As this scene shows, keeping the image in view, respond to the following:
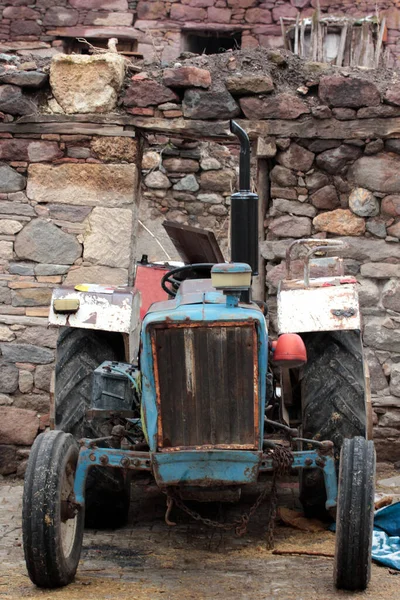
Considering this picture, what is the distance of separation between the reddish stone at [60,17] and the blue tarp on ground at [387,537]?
11535 millimetres

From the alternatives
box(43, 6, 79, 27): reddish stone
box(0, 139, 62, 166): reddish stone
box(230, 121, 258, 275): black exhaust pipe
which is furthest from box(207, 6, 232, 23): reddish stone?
box(230, 121, 258, 275): black exhaust pipe

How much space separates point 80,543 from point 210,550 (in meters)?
0.74

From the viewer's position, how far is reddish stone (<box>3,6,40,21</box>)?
50.3 feet

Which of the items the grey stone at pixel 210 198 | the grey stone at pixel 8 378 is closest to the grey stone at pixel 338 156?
the grey stone at pixel 8 378

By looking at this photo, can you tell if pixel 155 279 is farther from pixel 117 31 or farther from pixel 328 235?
pixel 117 31

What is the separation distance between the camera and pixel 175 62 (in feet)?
23.7

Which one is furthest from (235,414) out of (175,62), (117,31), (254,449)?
(117,31)

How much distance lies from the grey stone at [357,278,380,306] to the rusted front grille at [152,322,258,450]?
2.67 meters

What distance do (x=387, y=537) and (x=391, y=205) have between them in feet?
8.36

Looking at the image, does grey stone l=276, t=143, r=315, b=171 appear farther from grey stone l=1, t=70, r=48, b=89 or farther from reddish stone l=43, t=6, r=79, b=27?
reddish stone l=43, t=6, r=79, b=27

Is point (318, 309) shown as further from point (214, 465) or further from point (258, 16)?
point (258, 16)

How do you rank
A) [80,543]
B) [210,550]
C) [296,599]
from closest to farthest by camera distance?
[296,599], [80,543], [210,550]

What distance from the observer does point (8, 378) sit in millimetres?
7121

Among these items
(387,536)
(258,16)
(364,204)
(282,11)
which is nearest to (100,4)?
(258,16)
